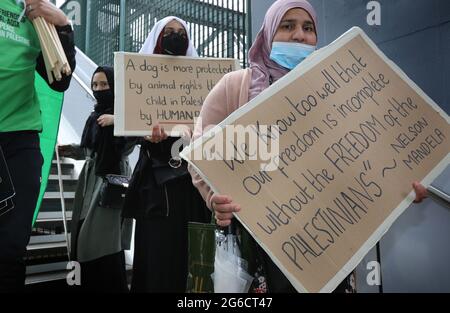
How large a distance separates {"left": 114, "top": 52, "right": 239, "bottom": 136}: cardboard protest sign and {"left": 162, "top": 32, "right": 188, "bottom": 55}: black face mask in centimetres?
4

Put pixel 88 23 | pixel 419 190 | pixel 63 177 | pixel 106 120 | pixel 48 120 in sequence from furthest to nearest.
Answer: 1. pixel 88 23
2. pixel 63 177
3. pixel 106 120
4. pixel 48 120
5. pixel 419 190

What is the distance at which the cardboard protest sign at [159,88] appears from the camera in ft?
6.80

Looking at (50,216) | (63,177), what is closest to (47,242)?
(50,216)

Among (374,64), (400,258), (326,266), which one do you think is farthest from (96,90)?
(400,258)

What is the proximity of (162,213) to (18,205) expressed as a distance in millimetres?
804

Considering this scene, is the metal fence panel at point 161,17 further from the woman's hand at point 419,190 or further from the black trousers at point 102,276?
the woman's hand at point 419,190

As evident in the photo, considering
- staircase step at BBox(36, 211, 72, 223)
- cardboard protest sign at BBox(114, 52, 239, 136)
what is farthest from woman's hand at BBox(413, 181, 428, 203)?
staircase step at BBox(36, 211, 72, 223)

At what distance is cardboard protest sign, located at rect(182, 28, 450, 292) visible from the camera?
111 centimetres

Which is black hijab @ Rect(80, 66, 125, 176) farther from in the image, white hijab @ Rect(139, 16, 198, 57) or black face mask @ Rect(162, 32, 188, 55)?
black face mask @ Rect(162, 32, 188, 55)

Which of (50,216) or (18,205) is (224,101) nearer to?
(18,205)

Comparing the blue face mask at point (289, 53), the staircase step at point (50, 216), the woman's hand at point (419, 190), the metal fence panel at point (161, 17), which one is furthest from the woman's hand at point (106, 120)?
the woman's hand at point (419, 190)

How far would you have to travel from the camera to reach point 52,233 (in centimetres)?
347

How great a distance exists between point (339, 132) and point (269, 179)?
0.99ft

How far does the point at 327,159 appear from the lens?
123 cm
